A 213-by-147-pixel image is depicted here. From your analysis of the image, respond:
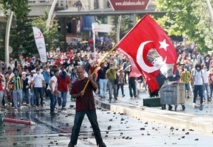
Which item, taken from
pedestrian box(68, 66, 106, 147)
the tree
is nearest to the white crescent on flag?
pedestrian box(68, 66, 106, 147)

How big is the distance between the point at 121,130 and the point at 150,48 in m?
3.01

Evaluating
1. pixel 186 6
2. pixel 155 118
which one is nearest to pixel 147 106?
pixel 155 118

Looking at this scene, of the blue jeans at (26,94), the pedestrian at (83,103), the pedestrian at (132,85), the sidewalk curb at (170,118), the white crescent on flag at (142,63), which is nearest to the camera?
the pedestrian at (83,103)

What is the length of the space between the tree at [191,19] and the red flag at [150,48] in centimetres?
3612

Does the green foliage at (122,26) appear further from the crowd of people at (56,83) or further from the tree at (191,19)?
the crowd of people at (56,83)

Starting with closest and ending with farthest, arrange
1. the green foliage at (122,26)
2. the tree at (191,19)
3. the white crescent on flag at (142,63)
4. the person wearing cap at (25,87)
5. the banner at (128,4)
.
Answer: the white crescent on flag at (142,63), the person wearing cap at (25,87), the tree at (191,19), the banner at (128,4), the green foliage at (122,26)

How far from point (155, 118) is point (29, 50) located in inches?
1389

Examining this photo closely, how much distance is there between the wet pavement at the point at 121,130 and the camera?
2039cm

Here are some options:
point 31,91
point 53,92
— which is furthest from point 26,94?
point 53,92

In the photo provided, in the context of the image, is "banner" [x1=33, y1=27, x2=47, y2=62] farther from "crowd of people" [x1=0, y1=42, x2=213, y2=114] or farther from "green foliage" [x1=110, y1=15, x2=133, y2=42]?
"green foliage" [x1=110, y1=15, x2=133, y2=42]

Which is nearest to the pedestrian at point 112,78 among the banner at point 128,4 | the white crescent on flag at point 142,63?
the white crescent on flag at point 142,63

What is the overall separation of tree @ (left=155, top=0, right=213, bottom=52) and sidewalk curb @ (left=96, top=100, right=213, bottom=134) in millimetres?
31475

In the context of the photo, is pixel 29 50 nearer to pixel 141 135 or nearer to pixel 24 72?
pixel 24 72

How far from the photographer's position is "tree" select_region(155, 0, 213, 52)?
208ft
